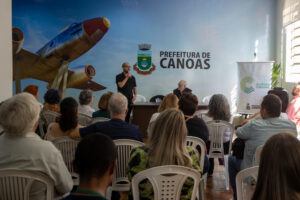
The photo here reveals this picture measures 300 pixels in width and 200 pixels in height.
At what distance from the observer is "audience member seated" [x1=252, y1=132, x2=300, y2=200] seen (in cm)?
127

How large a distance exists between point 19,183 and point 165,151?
890 mm

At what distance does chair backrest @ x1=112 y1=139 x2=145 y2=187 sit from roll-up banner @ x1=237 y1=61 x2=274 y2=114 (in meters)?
5.03

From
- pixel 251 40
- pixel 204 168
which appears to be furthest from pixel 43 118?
pixel 251 40

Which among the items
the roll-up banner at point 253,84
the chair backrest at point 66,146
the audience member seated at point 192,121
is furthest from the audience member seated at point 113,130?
the roll-up banner at point 253,84

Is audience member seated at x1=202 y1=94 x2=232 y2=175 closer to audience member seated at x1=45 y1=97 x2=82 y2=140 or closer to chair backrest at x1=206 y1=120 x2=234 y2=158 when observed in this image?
chair backrest at x1=206 y1=120 x2=234 y2=158

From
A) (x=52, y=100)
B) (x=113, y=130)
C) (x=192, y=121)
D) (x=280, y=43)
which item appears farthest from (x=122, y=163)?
(x=280, y=43)

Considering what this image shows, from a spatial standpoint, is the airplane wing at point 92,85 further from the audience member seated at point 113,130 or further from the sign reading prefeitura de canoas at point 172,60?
the audience member seated at point 113,130

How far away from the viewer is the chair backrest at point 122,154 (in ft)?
8.78

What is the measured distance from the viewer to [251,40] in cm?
836

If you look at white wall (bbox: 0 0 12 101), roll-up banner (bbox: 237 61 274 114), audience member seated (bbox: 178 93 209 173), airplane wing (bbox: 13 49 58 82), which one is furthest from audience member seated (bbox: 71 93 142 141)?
airplane wing (bbox: 13 49 58 82)

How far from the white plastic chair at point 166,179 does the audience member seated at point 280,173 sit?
25.4 inches

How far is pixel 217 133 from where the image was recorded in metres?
3.98

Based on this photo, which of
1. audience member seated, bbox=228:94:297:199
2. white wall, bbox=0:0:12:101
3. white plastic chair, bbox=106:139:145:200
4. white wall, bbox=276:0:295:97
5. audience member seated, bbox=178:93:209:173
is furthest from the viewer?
white wall, bbox=276:0:295:97

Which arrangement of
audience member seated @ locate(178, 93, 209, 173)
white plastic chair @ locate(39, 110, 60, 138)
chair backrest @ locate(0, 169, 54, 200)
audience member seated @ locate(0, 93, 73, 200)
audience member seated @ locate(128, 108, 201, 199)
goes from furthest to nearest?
white plastic chair @ locate(39, 110, 60, 138) → audience member seated @ locate(178, 93, 209, 173) → audience member seated @ locate(128, 108, 201, 199) → audience member seated @ locate(0, 93, 73, 200) → chair backrest @ locate(0, 169, 54, 200)
